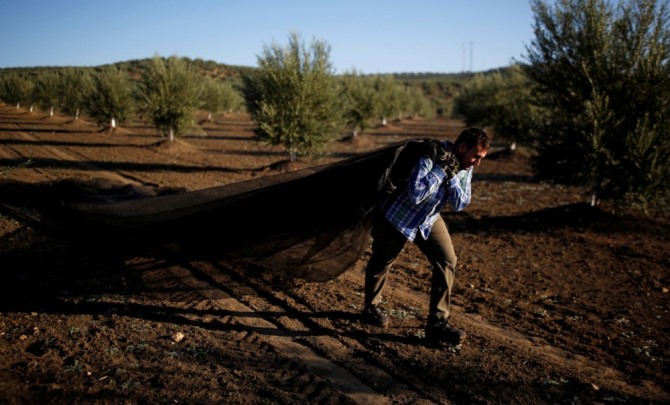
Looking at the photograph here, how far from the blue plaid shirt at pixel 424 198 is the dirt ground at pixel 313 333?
1244 millimetres

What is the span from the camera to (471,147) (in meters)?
4.09

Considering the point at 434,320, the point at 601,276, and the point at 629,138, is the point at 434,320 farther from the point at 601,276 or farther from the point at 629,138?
the point at 629,138

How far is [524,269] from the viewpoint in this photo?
796 centimetres

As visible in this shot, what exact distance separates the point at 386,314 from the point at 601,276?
4.84m

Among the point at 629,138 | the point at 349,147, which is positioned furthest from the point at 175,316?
the point at 349,147

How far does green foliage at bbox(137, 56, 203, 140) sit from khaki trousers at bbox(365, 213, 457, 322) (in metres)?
22.2

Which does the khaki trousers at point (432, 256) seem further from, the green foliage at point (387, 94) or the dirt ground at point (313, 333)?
the green foliage at point (387, 94)

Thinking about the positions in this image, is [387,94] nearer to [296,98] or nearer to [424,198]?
[296,98]

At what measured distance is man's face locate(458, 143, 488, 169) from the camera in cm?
408

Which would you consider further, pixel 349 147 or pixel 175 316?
pixel 349 147

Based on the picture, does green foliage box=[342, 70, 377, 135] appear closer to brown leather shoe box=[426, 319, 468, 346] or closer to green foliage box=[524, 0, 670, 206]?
green foliage box=[524, 0, 670, 206]

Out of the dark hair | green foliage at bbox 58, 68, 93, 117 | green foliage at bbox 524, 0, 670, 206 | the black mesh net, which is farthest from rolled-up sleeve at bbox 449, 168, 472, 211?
green foliage at bbox 58, 68, 93, 117

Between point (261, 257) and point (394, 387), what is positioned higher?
point (261, 257)

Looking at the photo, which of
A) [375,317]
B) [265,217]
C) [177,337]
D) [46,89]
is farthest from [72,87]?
[375,317]
